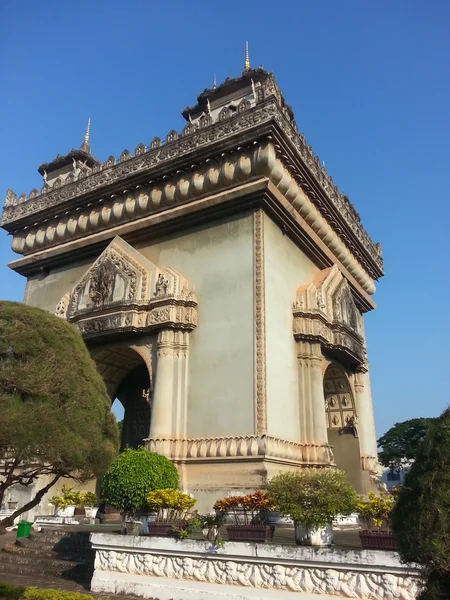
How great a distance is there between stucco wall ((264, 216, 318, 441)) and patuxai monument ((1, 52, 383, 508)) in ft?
0.20

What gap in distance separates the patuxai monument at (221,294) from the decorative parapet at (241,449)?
41 millimetres

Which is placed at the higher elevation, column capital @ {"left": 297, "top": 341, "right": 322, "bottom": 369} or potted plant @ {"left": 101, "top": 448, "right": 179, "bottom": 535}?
column capital @ {"left": 297, "top": 341, "right": 322, "bottom": 369}

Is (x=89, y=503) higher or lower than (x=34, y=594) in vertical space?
higher

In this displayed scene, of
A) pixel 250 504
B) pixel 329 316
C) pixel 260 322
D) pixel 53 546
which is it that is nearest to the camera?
pixel 250 504

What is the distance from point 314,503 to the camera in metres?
7.33

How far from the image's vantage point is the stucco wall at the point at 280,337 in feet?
42.4

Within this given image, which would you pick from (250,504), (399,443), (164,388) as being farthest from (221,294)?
(399,443)

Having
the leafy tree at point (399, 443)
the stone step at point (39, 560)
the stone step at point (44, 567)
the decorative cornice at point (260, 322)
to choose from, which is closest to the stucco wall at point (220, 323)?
the decorative cornice at point (260, 322)

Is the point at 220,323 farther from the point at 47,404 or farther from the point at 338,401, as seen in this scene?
the point at 47,404

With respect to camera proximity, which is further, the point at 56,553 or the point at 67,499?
the point at 67,499

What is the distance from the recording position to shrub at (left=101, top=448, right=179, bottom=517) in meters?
9.09

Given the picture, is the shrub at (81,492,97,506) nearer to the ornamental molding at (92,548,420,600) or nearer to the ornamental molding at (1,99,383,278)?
the ornamental molding at (92,548,420,600)

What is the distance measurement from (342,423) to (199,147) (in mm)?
10415

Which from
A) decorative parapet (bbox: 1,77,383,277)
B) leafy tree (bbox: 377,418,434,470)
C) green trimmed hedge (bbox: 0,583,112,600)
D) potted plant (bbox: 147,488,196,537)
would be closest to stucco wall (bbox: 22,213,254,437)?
decorative parapet (bbox: 1,77,383,277)
